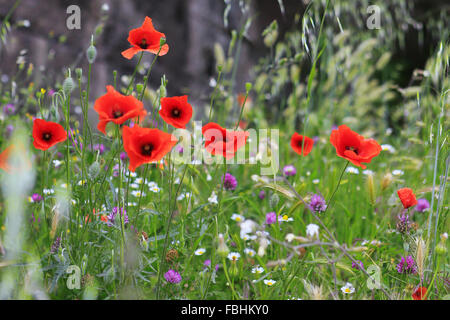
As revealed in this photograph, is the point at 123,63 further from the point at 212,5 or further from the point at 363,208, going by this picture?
the point at 363,208

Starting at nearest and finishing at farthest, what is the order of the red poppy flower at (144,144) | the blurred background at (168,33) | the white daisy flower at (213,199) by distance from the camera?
the red poppy flower at (144,144)
the white daisy flower at (213,199)
the blurred background at (168,33)

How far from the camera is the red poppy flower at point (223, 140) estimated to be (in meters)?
0.64

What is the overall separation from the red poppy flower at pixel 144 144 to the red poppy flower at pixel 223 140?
→ 7cm

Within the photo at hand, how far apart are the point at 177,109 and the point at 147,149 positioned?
11 centimetres

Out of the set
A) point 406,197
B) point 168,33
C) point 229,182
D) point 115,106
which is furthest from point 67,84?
point 168,33

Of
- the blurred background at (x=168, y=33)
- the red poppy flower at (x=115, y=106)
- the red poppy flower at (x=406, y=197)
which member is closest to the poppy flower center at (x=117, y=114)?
the red poppy flower at (x=115, y=106)

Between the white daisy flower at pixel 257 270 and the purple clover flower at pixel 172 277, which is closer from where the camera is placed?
the purple clover flower at pixel 172 277

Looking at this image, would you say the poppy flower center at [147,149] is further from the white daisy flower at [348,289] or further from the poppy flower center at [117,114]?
the white daisy flower at [348,289]

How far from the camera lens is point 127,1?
2332 mm

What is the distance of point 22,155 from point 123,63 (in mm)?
1937

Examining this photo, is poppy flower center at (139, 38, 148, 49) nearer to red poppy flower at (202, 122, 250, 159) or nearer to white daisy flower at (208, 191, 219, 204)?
red poppy flower at (202, 122, 250, 159)

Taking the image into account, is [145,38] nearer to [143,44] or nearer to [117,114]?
[143,44]

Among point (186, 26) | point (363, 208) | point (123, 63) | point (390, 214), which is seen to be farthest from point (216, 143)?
point (186, 26)

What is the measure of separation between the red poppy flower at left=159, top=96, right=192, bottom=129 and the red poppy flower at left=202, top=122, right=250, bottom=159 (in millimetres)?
48
